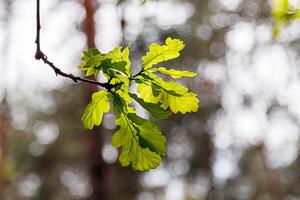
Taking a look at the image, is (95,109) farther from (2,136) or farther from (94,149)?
(2,136)

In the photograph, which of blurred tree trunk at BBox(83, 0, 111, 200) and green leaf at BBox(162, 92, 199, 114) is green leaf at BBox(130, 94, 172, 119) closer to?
green leaf at BBox(162, 92, 199, 114)

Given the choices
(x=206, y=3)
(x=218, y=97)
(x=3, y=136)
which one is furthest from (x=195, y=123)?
(x=3, y=136)

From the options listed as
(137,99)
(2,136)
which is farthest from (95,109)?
(2,136)

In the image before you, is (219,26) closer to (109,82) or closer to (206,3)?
(206,3)

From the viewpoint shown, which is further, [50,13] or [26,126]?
[26,126]

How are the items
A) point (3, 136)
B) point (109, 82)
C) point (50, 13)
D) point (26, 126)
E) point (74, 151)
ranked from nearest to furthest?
point (109, 82), point (50, 13), point (3, 136), point (74, 151), point (26, 126)
